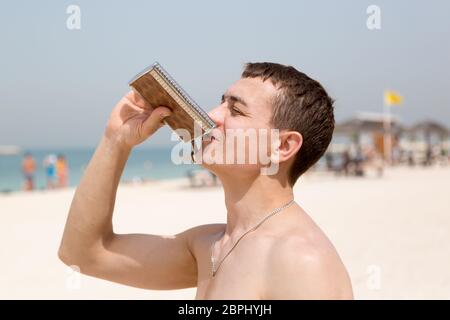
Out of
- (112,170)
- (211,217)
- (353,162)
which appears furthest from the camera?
(353,162)

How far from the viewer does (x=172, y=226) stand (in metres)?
9.90

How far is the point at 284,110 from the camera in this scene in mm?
1901

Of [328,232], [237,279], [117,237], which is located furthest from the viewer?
[328,232]

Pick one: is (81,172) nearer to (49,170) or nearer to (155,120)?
(49,170)

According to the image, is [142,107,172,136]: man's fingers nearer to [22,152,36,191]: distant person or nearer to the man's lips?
the man's lips

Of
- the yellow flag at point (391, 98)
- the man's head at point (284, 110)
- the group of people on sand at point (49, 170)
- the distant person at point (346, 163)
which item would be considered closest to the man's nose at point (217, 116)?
the man's head at point (284, 110)

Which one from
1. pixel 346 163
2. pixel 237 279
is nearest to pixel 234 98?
pixel 237 279

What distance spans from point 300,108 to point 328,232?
740cm

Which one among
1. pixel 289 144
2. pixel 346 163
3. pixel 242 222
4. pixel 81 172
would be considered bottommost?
pixel 81 172

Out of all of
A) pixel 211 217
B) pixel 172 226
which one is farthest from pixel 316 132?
pixel 211 217

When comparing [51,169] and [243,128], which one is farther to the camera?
[51,169]

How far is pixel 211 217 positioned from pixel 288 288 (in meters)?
9.19

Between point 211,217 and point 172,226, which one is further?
point 211,217
